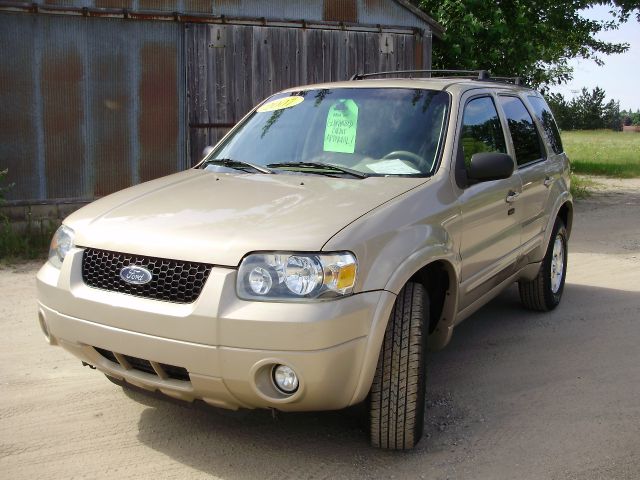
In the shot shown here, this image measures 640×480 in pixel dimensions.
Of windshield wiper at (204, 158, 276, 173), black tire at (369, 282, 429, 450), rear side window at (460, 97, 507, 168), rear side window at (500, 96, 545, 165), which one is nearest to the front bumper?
black tire at (369, 282, 429, 450)

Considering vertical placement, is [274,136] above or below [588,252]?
above

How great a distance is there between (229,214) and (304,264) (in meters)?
0.55

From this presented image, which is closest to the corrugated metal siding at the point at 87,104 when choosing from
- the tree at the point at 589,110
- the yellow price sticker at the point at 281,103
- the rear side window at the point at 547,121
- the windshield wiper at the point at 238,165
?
the yellow price sticker at the point at 281,103

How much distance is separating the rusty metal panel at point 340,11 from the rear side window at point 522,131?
5318 millimetres

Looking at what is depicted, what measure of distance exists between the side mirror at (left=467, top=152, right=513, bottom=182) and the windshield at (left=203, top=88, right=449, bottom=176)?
22 cm

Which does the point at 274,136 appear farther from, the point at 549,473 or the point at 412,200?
the point at 549,473

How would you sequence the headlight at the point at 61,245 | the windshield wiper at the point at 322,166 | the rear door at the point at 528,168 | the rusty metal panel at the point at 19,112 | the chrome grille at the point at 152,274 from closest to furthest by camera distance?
the chrome grille at the point at 152,274 → the headlight at the point at 61,245 → the windshield wiper at the point at 322,166 → the rear door at the point at 528,168 → the rusty metal panel at the point at 19,112

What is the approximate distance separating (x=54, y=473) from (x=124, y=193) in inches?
58.5

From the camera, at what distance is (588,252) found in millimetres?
Result: 8586

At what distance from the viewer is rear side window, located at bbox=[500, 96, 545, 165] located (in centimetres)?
519

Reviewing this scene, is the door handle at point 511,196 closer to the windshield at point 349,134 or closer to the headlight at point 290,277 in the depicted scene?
the windshield at point 349,134

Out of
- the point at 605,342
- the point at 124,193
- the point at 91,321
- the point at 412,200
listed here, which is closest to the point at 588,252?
the point at 605,342

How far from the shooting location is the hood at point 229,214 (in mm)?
3086

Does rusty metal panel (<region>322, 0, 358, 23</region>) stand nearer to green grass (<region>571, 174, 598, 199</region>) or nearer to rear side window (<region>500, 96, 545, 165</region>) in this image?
rear side window (<region>500, 96, 545, 165</region>)
